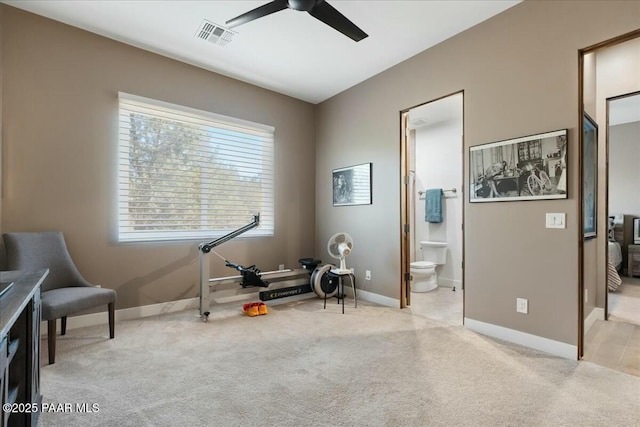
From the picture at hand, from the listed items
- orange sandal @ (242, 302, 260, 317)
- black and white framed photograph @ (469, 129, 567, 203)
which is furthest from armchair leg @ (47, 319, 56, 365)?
black and white framed photograph @ (469, 129, 567, 203)

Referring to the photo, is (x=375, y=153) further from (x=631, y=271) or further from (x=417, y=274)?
(x=631, y=271)

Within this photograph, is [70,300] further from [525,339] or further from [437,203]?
[437,203]

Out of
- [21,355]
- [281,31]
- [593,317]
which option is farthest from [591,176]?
[21,355]

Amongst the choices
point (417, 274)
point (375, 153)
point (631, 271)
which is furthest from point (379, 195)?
point (631, 271)

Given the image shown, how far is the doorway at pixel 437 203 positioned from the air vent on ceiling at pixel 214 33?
9.02 feet

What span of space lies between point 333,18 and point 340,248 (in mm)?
2419

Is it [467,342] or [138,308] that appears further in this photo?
[138,308]

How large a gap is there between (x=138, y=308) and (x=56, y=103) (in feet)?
7.19

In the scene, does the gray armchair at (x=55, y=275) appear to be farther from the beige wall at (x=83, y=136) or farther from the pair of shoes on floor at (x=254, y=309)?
the pair of shoes on floor at (x=254, y=309)

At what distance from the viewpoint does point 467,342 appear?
2709mm

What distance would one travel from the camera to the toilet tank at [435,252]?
16.9 feet

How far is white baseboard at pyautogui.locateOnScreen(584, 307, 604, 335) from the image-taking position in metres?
2.95

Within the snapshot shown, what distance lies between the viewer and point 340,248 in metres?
3.83

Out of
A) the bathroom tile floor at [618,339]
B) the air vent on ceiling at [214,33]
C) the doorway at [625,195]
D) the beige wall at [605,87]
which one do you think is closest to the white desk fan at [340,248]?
the bathroom tile floor at [618,339]
